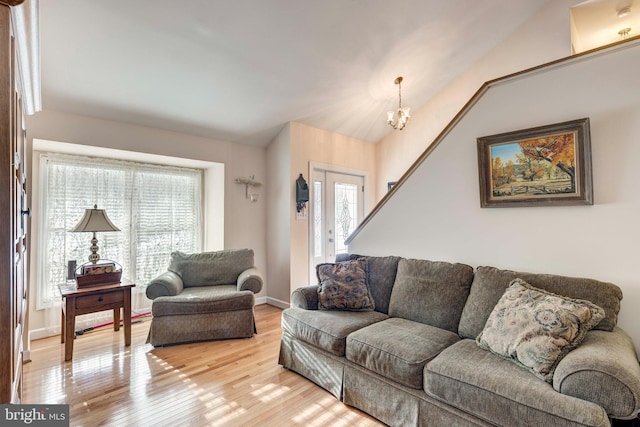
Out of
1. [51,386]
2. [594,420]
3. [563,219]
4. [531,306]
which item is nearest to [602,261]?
[563,219]

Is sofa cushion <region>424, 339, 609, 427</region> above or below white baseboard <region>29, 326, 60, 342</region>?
above

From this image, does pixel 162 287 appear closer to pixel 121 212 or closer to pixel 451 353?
pixel 121 212

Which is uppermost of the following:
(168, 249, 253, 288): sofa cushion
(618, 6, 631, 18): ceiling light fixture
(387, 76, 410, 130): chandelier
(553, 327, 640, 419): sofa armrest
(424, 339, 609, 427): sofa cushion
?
(618, 6, 631, 18): ceiling light fixture

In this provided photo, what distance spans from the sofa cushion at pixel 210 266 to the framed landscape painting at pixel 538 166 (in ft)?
8.82

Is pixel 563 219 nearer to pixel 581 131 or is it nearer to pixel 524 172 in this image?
pixel 524 172

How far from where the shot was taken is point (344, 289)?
97.1 inches

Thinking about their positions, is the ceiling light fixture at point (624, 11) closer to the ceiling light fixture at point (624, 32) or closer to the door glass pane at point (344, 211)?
the ceiling light fixture at point (624, 32)

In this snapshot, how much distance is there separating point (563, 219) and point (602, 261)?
31cm

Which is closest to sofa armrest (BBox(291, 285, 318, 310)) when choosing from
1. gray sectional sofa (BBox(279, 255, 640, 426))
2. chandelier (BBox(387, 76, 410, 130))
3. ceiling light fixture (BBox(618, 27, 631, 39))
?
gray sectional sofa (BBox(279, 255, 640, 426))

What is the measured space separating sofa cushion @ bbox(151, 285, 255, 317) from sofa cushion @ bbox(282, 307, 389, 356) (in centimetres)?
76

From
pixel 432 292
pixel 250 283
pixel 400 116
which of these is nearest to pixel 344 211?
pixel 400 116

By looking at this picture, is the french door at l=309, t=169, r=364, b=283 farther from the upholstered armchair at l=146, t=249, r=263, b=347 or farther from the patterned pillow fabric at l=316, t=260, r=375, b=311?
the patterned pillow fabric at l=316, t=260, r=375, b=311

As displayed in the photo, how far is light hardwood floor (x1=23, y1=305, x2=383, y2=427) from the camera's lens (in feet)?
6.10

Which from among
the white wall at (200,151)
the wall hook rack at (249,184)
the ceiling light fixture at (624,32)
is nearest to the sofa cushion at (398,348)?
the white wall at (200,151)
